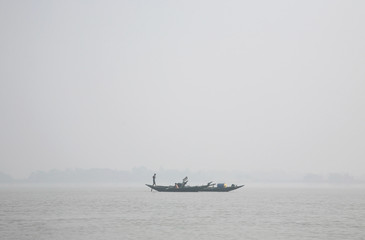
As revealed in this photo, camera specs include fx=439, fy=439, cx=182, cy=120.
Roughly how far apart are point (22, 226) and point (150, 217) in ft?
63.3

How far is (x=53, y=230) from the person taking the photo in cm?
5106

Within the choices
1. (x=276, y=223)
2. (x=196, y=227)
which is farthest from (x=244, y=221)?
(x=196, y=227)

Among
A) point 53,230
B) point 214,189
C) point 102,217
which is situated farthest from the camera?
point 214,189

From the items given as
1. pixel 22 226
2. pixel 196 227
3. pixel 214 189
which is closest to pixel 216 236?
pixel 196 227

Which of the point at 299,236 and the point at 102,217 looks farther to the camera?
the point at 102,217

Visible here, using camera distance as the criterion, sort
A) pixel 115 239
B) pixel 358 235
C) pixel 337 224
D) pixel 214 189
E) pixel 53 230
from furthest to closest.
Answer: pixel 214 189
pixel 337 224
pixel 53 230
pixel 358 235
pixel 115 239

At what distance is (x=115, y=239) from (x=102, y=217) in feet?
73.6

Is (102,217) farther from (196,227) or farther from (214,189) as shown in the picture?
(214,189)

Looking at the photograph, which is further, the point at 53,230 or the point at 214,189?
the point at 214,189

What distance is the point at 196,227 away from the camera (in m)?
53.9

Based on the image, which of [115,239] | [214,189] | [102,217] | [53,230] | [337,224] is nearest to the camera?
[115,239]

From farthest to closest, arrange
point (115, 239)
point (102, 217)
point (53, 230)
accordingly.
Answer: point (102, 217)
point (53, 230)
point (115, 239)

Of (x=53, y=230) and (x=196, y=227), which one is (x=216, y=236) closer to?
(x=196, y=227)

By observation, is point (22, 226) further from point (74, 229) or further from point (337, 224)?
point (337, 224)
